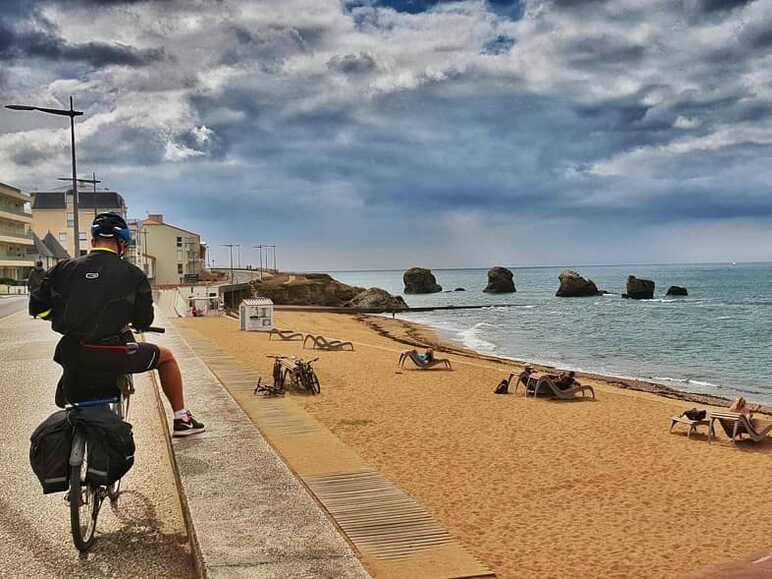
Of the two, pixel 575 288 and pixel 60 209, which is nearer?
pixel 60 209

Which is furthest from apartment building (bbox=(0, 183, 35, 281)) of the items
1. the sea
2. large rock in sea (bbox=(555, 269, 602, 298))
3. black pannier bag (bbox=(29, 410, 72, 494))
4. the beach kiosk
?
large rock in sea (bbox=(555, 269, 602, 298))

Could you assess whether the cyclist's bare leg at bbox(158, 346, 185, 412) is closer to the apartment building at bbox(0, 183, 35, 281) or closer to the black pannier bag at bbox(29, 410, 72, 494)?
the black pannier bag at bbox(29, 410, 72, 494)

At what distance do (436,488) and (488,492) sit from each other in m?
0.49

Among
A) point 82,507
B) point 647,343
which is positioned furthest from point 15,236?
point 82,507

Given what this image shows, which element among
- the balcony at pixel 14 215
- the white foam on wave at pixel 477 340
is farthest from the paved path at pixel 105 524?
the balcony at pixel 14 215

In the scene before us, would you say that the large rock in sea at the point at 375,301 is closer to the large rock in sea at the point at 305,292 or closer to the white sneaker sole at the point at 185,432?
the large rock in sea at the point at 305,292

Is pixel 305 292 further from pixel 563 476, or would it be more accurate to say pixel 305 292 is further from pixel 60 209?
pixel 563 476

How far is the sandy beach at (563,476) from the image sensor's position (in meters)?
5.25

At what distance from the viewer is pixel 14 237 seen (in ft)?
206

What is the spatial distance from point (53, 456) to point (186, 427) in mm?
1742

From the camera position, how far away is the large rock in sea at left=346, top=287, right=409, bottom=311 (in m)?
79.2

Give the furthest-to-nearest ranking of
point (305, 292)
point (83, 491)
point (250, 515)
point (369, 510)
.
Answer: point (305, 292), point (369, 510), point (250, 515), point (83, 491)

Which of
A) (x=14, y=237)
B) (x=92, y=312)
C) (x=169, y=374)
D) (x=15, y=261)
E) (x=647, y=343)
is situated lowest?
(x=647, y=343)

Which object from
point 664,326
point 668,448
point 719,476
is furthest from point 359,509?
point 664,326
